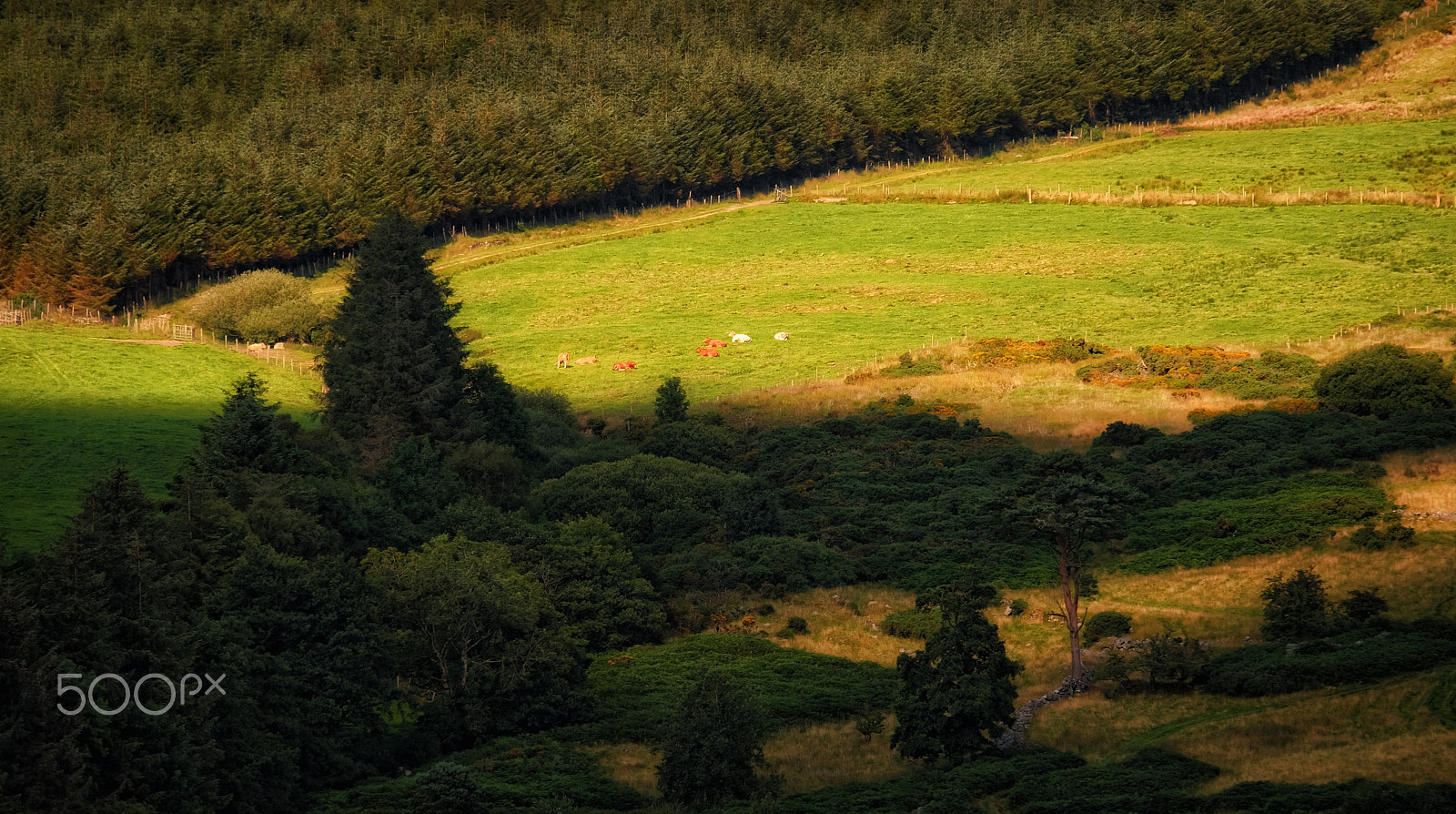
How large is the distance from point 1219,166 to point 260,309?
92.6 m

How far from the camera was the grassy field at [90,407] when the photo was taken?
62062mm

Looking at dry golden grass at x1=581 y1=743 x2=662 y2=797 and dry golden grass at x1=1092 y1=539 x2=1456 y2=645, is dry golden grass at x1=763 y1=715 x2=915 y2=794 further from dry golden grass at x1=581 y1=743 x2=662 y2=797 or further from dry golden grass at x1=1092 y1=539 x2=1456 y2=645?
dry golden grass at x1=1092 y1=539 x2=1456 y2=645

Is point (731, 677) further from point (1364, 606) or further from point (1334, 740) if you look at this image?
point (1364, 606)

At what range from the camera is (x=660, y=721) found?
4959 cm

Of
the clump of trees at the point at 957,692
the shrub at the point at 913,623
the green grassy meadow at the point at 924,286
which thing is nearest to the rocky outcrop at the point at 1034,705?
the clump of trees at the point at 957,692

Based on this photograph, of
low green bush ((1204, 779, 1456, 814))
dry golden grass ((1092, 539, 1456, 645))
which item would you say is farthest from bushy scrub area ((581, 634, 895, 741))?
low green bush ((1204, 779, 1456, 814))

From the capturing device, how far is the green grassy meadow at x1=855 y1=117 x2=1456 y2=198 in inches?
5054

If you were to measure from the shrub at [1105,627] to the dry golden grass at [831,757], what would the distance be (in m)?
9.61

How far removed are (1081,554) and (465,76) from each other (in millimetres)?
150424

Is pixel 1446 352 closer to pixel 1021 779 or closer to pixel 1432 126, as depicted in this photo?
pixel 1021 779

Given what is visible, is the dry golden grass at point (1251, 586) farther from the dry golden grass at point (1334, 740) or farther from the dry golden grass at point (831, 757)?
the dry golden grass at point (831, 757)

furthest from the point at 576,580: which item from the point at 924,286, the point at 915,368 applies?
the point at 924,286

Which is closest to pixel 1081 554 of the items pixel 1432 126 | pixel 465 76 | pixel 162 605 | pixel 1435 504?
pixel 1435 504

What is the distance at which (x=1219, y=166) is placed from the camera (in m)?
139
